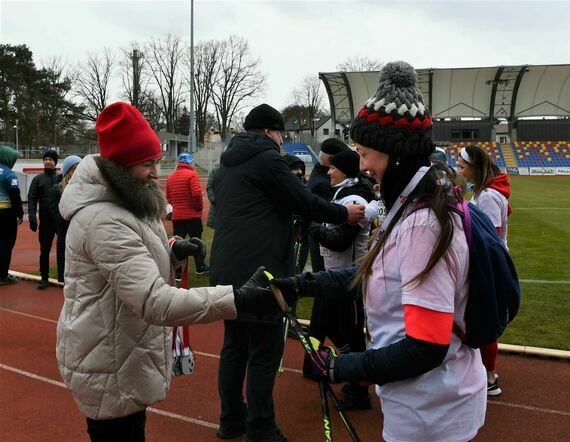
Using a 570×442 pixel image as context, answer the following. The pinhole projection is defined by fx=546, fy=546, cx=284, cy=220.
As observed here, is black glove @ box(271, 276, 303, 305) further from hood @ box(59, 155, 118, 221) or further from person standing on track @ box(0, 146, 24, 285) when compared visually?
person standing on track @ box(0, 146, 24, 285)

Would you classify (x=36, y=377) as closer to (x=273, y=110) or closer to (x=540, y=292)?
(x=273, y=110)

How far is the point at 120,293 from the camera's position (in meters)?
2.10

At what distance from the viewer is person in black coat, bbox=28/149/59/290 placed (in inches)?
328

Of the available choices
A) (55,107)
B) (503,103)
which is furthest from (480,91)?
(55,107)

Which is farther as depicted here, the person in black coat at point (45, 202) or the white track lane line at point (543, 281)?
the white track lane line at point (543, 281)

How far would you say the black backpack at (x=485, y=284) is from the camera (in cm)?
165

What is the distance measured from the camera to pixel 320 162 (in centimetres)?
565

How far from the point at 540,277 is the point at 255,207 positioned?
7193mm

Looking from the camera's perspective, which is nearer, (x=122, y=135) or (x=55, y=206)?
(x=122, y=135)

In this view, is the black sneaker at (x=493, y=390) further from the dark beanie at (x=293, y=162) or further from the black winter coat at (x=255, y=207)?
the dark beanie at (x=293, y=162)

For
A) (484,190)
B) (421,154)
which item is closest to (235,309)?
(421,154)

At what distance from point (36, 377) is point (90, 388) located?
10.3 ft

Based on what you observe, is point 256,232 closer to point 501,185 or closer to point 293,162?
point 501,185

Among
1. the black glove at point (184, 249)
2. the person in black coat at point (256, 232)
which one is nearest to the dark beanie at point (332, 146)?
the person in black coat at point (256, 232)
